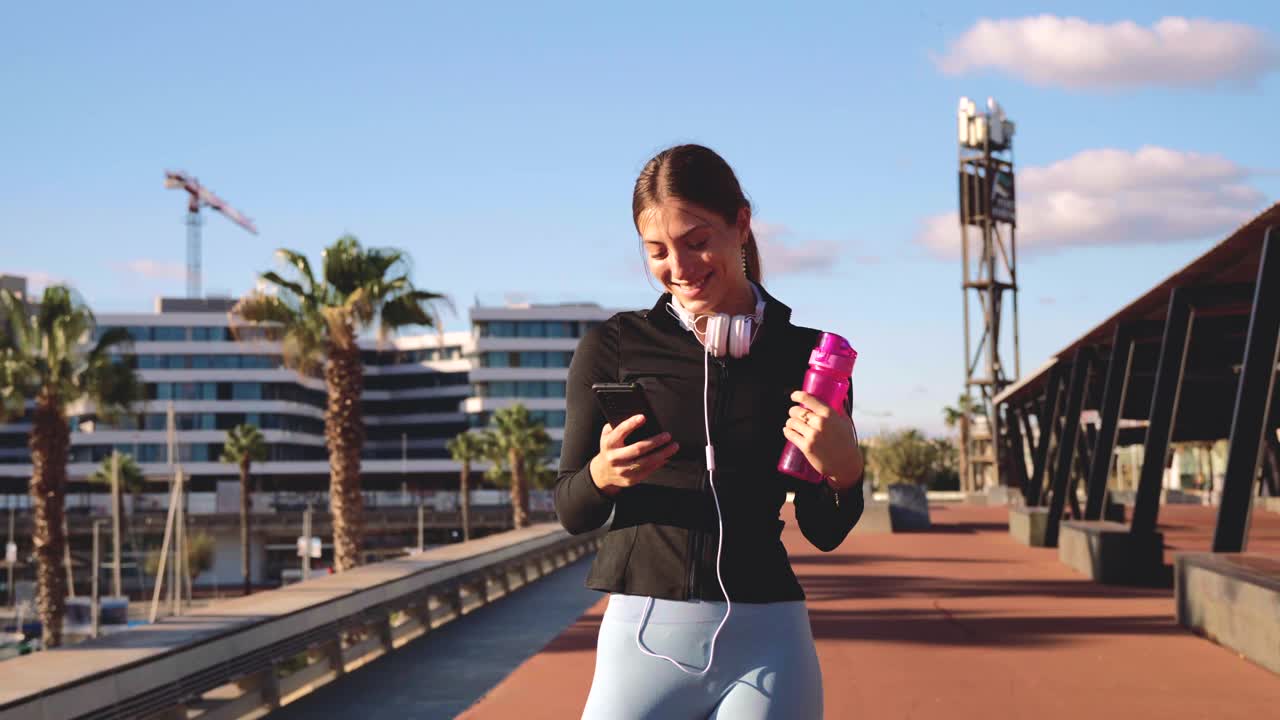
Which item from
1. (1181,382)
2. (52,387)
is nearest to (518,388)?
(52,387)

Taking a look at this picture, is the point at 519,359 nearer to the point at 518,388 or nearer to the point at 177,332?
the point at 518,388

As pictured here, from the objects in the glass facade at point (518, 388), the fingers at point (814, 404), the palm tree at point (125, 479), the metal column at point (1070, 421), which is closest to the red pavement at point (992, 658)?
the metal column at point (1070, 421)

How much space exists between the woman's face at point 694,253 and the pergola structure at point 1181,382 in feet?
31.9

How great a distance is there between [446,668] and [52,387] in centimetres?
2479

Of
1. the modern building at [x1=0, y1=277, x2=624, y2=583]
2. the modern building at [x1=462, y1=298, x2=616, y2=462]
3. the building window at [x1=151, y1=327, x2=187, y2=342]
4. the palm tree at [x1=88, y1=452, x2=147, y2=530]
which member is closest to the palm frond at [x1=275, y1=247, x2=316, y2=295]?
the palm tree at [x1=88, y1=452, x2=147, y2=530]

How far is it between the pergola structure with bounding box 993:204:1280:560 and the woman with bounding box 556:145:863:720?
974 cm

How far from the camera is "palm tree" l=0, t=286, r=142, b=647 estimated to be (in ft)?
103

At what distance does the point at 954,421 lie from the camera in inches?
4899

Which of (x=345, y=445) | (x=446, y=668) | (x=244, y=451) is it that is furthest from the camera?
(x=244, y=451)

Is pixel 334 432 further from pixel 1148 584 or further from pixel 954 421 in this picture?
pixel 954 421

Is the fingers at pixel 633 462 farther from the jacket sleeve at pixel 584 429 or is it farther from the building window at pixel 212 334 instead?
the building window at pixel 212 334

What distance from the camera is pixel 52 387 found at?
3406cm

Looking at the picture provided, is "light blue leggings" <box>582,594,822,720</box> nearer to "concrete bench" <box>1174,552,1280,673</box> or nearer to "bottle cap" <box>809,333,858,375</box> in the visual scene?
"bottle cap" <box>809,333,858,375</box>

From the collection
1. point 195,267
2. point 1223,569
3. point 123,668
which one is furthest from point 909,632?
point 195,267
